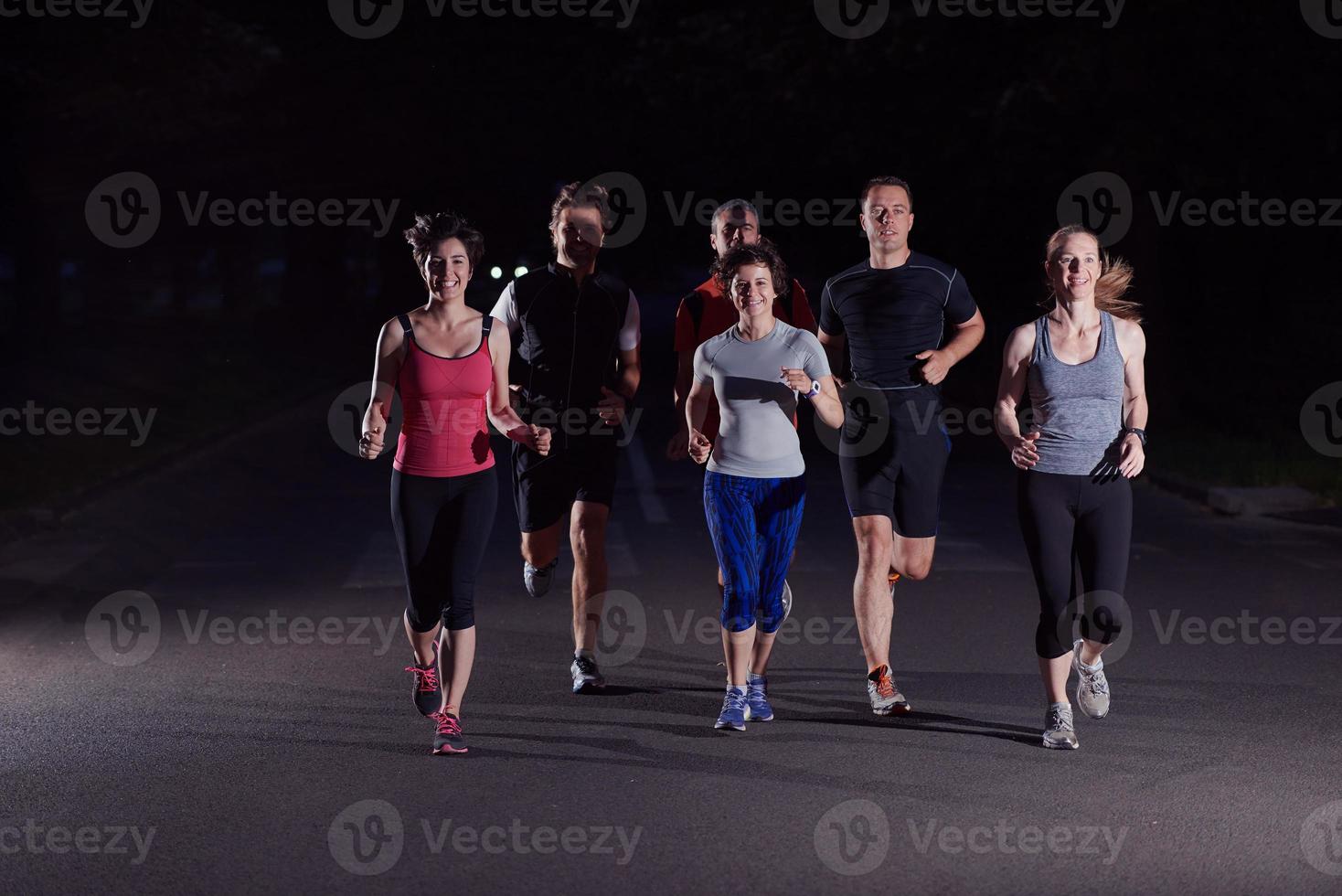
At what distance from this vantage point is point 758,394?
7.06 meters

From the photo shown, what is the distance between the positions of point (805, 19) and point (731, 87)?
2.45 metres

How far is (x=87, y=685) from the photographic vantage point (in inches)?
319

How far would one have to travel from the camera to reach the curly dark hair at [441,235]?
22.4 feet

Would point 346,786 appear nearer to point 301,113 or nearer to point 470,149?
point 301,113

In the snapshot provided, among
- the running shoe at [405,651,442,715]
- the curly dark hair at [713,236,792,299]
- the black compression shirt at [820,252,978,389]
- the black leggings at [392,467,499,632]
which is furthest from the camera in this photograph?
the black compression shirt at [820,252,978,389]

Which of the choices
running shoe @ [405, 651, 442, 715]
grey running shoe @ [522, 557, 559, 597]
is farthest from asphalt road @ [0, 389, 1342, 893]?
grey running shoe @ [522, 557, 559, 597]

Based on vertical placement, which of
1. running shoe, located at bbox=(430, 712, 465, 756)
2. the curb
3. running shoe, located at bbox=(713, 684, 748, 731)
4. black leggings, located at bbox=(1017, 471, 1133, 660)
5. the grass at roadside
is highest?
the grass at roadside

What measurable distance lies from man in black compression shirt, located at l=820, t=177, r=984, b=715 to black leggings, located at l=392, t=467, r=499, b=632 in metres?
1.68

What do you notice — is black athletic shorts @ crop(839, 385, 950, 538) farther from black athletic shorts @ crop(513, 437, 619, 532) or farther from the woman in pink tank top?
the woman in pink tank top

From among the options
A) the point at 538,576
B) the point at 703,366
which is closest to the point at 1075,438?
the point at 703,366

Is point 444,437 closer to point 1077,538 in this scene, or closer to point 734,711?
point 734,711

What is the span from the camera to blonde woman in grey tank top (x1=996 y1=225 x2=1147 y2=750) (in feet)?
21.8

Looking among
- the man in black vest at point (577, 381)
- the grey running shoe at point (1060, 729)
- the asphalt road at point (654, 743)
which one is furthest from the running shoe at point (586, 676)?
the grey running shoe at point (1060, 729)

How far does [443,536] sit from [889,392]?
2019mm
